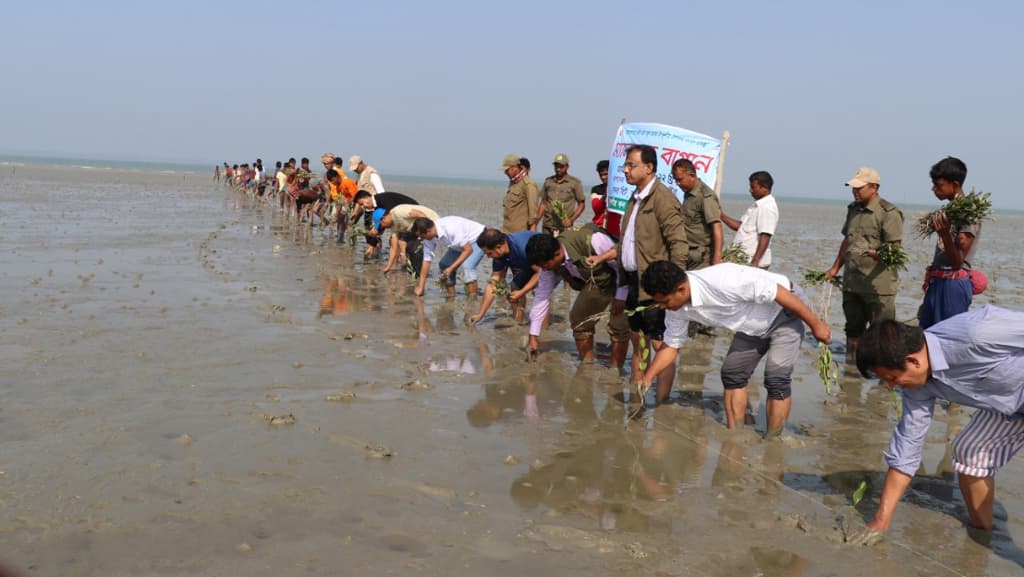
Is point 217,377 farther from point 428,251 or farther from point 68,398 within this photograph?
point 428,251

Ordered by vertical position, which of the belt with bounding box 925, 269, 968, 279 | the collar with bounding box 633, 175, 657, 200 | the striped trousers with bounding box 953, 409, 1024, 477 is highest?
the collar with bounding box 633, 175, 657, 200

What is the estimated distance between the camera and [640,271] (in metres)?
6.22

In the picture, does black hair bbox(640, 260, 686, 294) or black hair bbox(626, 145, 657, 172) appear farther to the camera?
black hair bbox(626, 145, 657, 172)

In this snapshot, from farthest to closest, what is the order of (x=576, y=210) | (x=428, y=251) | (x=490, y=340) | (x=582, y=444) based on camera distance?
1. (x=576, y=210)
2. (x=428, y=251)
3. (x=490, y=340)
4. (x=582, y=444)

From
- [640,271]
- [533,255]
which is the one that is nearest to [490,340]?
[533,255]

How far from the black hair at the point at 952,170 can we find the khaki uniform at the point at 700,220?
2.04 metres

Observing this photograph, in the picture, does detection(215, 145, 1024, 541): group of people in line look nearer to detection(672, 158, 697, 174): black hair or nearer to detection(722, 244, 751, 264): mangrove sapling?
detection(672, 158, 697, 174): black hair

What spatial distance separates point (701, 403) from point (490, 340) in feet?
8.13

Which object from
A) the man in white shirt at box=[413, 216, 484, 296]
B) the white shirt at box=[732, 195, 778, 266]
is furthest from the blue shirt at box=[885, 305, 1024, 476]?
the man in white shirt at box=[413, 216, 484, 296]

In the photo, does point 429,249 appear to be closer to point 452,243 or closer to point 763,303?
point 452,243

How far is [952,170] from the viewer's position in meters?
5.98

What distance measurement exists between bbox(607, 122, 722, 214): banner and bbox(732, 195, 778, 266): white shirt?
→ 56 cm

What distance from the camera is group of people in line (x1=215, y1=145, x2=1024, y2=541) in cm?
374

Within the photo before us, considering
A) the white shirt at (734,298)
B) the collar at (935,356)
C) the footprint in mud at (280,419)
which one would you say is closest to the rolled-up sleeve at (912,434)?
the collar at (935,356)
